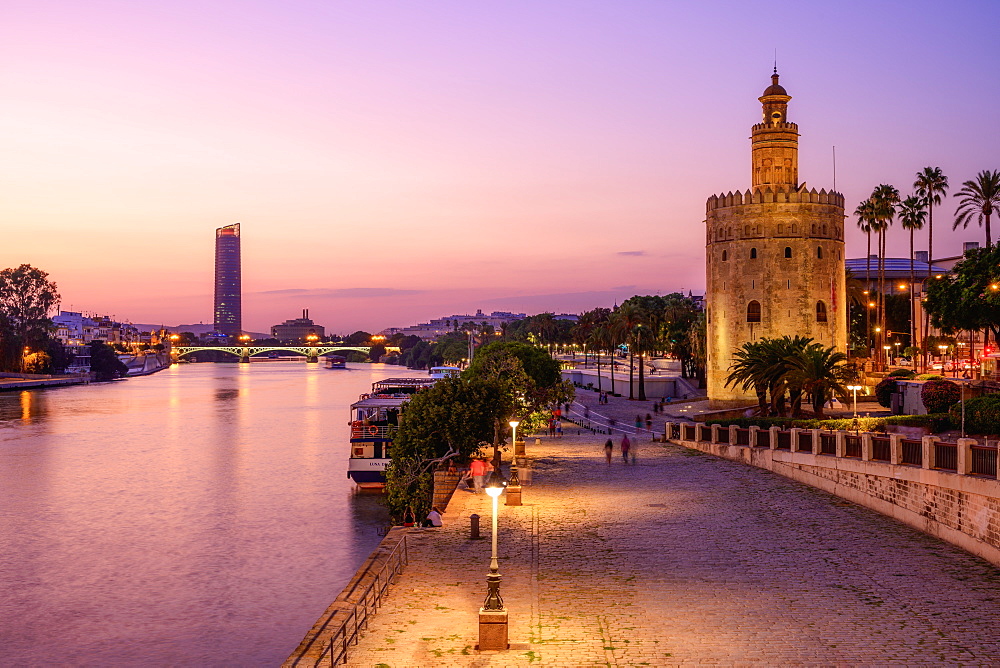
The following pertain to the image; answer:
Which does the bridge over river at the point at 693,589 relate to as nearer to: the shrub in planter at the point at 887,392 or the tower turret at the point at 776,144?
the shrub in planter at the point at 887,392

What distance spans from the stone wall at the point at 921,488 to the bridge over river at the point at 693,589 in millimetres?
532

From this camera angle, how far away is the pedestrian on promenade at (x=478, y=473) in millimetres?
37650

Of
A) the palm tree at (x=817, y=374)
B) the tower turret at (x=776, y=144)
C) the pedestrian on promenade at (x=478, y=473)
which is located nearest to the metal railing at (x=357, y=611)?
the pedestrian on promenade at (x=478, y=473)

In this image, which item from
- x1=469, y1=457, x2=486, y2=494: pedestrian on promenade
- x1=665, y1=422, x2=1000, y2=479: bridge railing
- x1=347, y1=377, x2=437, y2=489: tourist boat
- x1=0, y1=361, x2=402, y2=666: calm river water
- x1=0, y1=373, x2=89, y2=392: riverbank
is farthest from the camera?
x1=0, y1=373, x2=89, y2=392: riverbank

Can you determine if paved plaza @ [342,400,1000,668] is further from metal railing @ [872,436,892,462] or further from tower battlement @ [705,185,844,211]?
tower battlement @ [705,185,844,211]

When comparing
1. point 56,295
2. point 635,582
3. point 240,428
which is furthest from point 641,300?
point 635,582

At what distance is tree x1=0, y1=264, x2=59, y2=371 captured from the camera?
557ft

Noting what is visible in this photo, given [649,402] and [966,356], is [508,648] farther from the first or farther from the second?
[966,356]

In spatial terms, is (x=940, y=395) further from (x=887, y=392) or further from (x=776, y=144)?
(x=776, y=144)

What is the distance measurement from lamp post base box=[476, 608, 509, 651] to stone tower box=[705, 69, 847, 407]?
53.0m

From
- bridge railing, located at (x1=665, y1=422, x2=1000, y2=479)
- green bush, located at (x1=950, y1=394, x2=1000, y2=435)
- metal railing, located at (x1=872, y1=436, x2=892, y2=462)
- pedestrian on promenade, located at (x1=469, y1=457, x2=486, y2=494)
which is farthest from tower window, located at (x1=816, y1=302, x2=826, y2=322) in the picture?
metal railing, located at (x1=872, y1=436, x2=892, y2=462)

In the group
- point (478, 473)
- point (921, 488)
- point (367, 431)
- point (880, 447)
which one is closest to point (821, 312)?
point (367, 431)

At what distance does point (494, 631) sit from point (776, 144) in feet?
191

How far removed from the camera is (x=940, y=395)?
4488 cm
